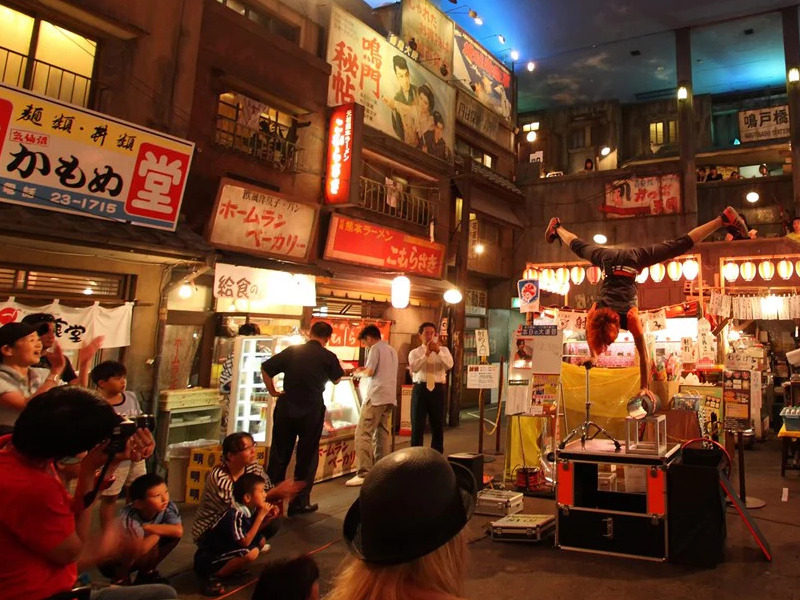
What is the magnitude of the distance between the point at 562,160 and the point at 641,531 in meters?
24.2

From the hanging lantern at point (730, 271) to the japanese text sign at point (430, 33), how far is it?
10164 mm

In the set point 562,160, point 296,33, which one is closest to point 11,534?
point 296,33

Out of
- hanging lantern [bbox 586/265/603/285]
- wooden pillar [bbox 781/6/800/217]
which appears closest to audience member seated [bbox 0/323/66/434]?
hanging lantern [bbox 586/265/603/285]

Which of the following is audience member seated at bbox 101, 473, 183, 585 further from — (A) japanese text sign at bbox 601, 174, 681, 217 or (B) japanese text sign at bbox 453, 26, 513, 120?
(A) japanese text sign at bbox 601, 174, 681, 217

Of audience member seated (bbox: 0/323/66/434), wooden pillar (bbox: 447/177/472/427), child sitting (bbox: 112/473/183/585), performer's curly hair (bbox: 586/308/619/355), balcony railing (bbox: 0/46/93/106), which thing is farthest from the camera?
wooden pillar (bbox: 447/177/472/427)

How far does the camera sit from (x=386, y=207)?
45.9 ft

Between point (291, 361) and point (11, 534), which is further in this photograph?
point (291, 361)

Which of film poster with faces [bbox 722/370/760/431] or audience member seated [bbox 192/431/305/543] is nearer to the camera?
audience member seated [bbox 192/431/305/543]

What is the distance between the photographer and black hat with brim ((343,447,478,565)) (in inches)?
62.9

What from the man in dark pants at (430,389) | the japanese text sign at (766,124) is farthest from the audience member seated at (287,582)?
the japanese text sign at (766,124)

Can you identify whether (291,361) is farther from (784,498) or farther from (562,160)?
(562,160)

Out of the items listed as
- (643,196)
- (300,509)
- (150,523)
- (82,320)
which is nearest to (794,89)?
(643,196)

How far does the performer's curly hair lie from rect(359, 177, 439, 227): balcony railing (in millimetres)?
7445

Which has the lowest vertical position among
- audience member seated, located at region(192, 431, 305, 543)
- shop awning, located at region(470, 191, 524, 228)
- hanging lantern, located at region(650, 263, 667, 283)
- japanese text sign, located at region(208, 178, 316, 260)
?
audience member seated, located at region(192, 431, 305, 543)
